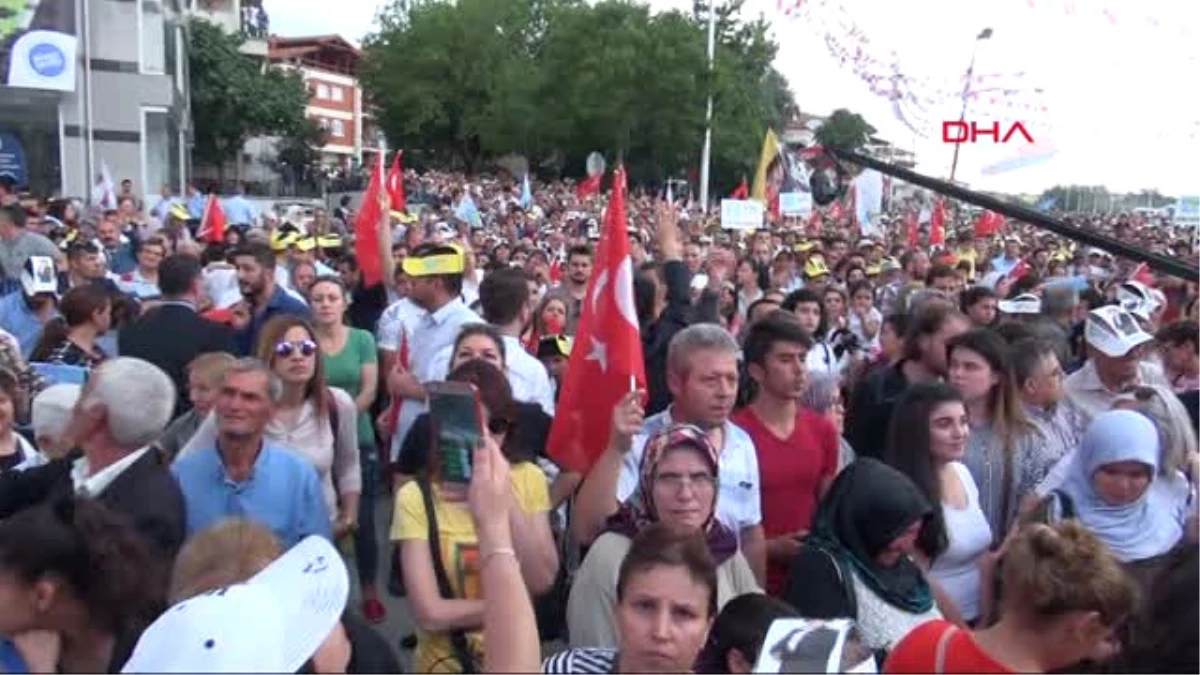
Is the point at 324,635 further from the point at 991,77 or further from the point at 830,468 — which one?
the point at 991,77

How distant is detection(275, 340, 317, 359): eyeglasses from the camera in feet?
16.0

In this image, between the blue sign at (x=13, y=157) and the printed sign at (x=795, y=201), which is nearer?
the printed sign at (x=795, y=201)

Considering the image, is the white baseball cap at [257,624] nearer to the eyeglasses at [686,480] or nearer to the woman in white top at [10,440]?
the eyeglasses at [686,480]

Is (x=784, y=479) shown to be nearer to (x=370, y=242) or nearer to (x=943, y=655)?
(x=943, y=655)

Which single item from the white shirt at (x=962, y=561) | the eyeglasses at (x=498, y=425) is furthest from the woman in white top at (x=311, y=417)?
the white shirt at (x=962, y=561)

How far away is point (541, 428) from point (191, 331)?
217 centimetres

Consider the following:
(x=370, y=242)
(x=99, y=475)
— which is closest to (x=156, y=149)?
(x=370, y=242)

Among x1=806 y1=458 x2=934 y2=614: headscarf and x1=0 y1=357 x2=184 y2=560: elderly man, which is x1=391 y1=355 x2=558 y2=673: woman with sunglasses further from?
x1=806 y1=458 x2=934 y2=614: headscarf

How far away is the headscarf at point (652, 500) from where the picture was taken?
11.1ft

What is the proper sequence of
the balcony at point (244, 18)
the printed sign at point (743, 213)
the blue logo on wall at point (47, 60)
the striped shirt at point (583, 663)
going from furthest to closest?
the balcony at point (244, 18) < the blue logo on wall at point (47, 60) < the printed sign at point (743, 213) < the striped shirt at point (583, 663)

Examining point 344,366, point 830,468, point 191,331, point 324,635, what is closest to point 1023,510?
point 830,468

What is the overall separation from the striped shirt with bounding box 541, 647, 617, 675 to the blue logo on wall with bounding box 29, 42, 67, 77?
91.3ft

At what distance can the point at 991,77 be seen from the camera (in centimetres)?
690

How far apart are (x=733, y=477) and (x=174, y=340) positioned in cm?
312
